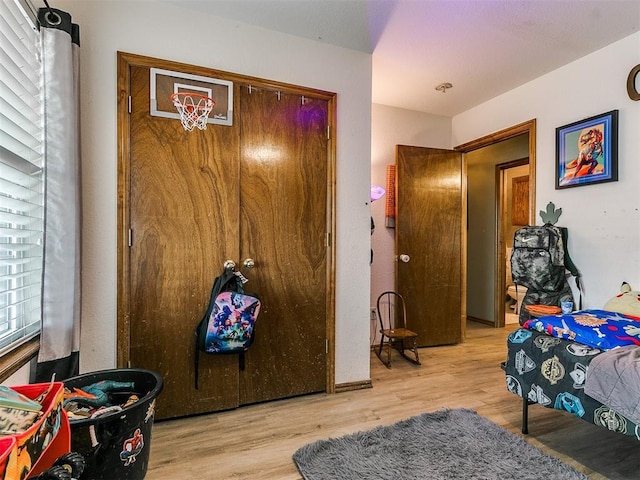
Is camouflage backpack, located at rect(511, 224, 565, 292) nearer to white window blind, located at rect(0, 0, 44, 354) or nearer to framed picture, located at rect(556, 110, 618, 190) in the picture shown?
framed picture, located at rect(556, 110, 618, 190)

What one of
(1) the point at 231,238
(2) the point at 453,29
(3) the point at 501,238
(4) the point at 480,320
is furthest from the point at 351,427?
(3) the point at 501,238

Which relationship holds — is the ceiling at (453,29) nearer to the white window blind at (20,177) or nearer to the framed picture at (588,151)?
the framed picture at (588,151)

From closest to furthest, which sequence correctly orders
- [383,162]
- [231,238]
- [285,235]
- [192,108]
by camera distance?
[192,108] < [231,238] < [285,235] < [383,162]

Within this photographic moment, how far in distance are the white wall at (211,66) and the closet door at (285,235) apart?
15 centimetres

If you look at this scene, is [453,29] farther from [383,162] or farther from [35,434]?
[35,434]

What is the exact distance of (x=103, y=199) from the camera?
1.97 metres

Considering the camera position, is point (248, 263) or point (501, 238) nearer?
point (248, 263)

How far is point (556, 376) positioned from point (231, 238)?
200cm

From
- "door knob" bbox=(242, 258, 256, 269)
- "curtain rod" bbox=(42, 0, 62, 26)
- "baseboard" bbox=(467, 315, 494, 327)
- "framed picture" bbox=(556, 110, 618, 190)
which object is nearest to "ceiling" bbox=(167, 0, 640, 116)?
"framed picture" bbox=(556, 110, 618, 190)

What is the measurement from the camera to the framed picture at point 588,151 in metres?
2.45

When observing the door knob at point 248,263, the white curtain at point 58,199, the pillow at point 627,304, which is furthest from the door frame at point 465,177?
the white curtain at point 58,199

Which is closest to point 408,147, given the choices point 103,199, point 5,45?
point 103,199

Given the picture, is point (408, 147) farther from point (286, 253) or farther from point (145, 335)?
point (145, 335)

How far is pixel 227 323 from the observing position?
79.9 inches
